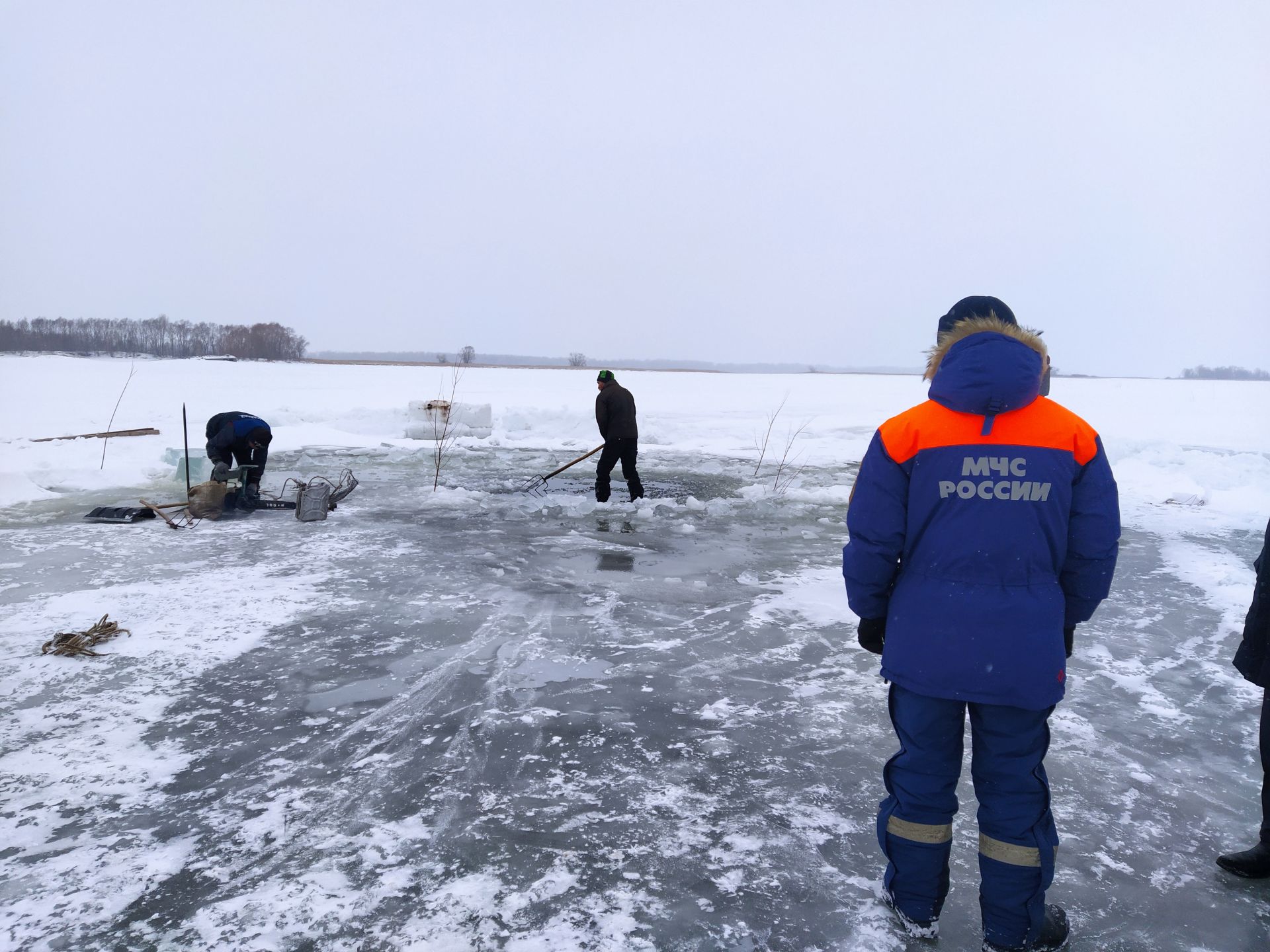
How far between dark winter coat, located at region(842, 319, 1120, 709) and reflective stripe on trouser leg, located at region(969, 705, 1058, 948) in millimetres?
94

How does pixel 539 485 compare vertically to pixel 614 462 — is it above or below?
below

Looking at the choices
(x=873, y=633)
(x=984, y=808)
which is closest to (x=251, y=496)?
(x=873, y=633)

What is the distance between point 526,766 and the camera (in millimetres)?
3180

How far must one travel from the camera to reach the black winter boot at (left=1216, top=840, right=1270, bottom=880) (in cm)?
254

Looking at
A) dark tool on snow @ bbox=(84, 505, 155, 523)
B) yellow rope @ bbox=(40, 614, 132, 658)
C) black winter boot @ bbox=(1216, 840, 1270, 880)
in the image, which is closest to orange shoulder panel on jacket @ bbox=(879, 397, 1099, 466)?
black winter boot @ bbox=(1216, 840, 1270, 880)

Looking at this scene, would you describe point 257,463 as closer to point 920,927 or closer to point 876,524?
point 876,524

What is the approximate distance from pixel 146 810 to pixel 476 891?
53.3 inches

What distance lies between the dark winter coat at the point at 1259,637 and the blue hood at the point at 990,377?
1.30 metres

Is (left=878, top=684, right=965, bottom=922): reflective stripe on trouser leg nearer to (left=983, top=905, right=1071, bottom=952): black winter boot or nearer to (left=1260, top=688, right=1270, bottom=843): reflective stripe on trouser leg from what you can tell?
(left=983, top=905, right=1071, bottom=952): black winter boot

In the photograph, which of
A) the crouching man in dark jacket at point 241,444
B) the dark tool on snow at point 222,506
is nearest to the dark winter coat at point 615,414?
the dark tool on snow at point 222,506

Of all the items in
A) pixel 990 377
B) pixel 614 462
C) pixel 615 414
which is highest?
pixel 990 377

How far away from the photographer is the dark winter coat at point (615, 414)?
9.32 metres

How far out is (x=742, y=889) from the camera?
2447 mm

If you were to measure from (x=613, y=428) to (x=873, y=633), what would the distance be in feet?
23.6
